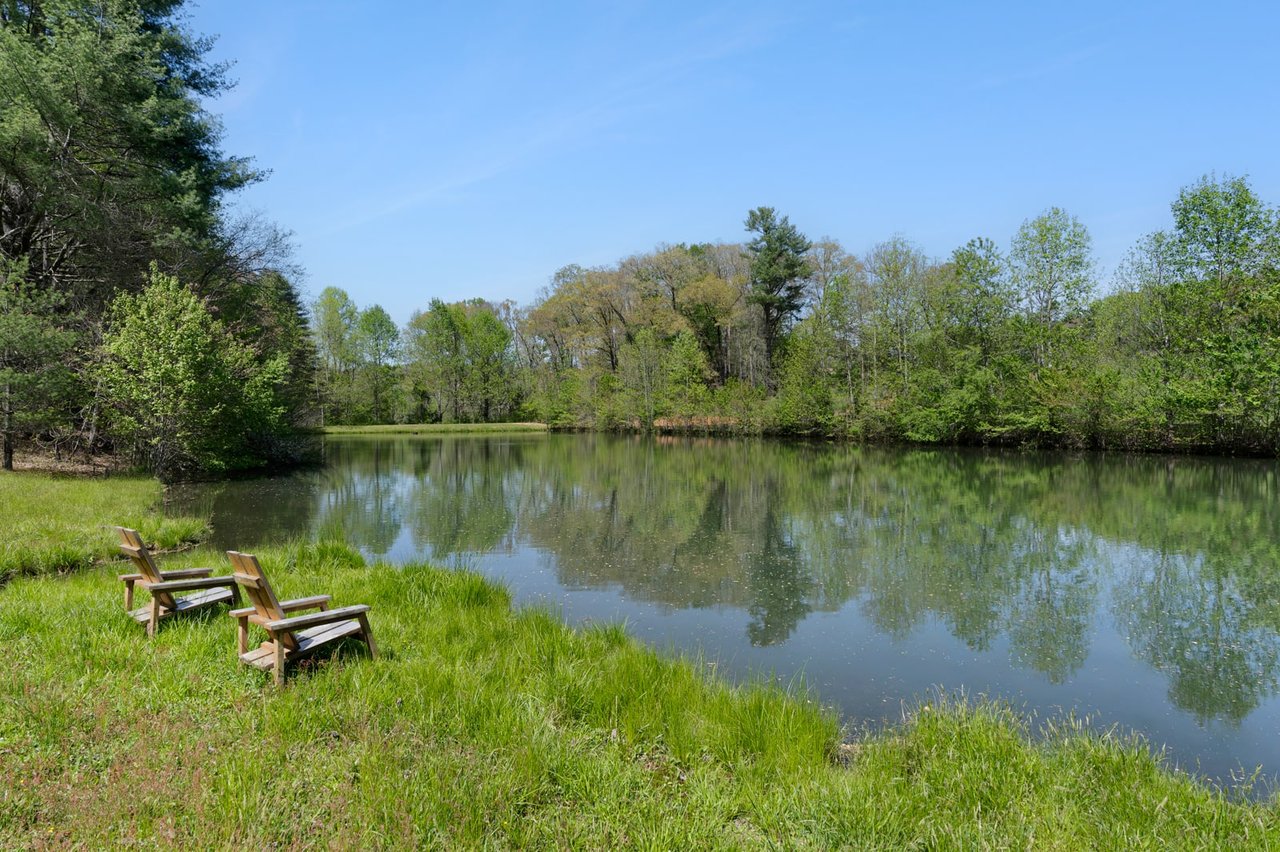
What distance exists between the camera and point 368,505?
20172 millimetres

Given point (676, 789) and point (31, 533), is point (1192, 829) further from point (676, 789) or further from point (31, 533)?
point (31, 533)

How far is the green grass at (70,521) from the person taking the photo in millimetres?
9875

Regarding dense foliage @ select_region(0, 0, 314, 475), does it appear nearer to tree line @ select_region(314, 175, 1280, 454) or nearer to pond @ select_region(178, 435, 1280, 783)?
pond @ select_region(178, 435, 1280, 783)

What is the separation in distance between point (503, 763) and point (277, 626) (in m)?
2.10

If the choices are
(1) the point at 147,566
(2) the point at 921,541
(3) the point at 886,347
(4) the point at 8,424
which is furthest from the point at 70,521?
(3) the point at 886,347

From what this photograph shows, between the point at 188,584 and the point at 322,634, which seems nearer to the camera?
the point at 322,634

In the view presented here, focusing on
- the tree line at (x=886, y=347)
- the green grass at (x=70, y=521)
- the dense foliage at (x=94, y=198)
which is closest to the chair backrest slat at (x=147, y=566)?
the green grass at (x=70, y=521)

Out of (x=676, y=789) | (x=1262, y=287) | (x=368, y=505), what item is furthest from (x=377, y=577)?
(x=1262, y=287)

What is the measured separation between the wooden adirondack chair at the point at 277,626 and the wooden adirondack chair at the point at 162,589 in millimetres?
1355

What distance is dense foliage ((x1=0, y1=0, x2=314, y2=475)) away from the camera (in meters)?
17.0

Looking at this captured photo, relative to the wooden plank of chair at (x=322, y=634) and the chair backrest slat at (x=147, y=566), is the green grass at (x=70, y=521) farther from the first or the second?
the wooden plank of chair at (x=322, y=634)

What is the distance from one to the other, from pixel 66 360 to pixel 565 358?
5788 cm

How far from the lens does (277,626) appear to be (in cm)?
486

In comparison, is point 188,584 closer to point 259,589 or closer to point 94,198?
point 259,589
